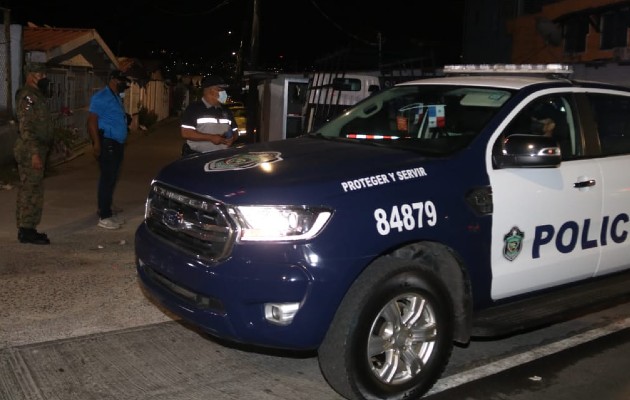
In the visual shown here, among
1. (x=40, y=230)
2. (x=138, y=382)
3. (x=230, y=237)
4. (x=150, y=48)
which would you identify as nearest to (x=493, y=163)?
(x=230, y=237)

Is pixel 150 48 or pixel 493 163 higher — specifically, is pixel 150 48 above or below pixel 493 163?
above

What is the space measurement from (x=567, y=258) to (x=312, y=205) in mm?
2060

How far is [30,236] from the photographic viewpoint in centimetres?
739

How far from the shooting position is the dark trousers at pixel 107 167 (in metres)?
8.11

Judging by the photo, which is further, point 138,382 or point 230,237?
point 138,382

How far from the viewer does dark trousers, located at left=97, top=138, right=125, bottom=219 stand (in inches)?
319

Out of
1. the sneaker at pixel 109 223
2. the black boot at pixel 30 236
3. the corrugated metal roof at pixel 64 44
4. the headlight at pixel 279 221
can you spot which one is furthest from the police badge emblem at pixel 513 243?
the corrugated metal roof at pixel 64 44

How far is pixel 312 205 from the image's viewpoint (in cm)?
379

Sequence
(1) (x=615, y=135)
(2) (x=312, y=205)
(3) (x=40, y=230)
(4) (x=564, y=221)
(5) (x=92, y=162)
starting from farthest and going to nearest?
(5) (x=92, y=162), (3) (x=40, y=230), (1) (x=615, y=135), (4) (x=564, y=221), (2) (x=312, y=205)

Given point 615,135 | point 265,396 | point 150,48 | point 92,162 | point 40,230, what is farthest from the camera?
point 150,48

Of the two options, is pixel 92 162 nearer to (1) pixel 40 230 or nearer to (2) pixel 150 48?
(1) pixel 40 230

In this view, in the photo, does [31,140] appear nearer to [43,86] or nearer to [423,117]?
[43,86]

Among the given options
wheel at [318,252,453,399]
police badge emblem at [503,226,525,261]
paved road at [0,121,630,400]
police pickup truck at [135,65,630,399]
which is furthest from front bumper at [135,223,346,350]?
police badge emblem at [503,226,525,261]

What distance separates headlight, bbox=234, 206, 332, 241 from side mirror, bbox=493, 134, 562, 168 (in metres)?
1.31
